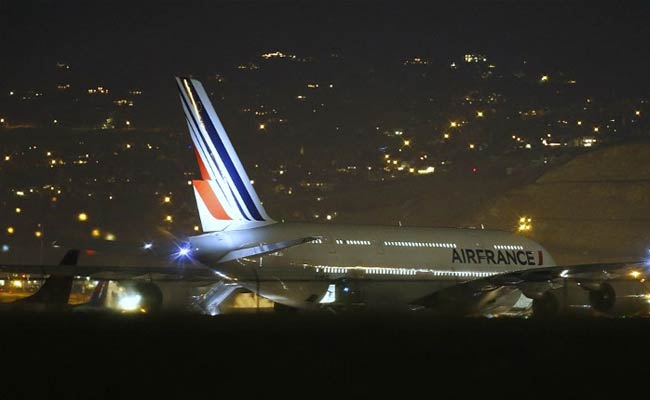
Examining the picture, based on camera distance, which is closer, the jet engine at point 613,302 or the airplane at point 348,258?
the jet engine at point 613,302

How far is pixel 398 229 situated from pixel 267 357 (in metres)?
25.9

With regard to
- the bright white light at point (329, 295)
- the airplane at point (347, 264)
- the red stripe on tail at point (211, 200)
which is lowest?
the bright white light at point (329, 295)

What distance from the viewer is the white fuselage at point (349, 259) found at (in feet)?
124

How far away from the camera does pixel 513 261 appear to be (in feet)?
161

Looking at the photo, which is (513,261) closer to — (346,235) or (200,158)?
(346,235)

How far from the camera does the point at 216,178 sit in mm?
45312

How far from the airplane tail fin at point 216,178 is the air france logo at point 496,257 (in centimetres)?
745

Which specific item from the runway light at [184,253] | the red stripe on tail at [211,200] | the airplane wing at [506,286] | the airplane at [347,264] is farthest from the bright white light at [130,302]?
the airplane wing at [506,286]

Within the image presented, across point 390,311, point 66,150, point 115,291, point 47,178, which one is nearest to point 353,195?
point 47,178

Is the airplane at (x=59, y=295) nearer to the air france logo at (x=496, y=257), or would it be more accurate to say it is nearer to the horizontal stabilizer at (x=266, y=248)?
the horizontal stabilizer at (x=266, y=248)

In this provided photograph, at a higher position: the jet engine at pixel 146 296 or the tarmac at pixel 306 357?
the jet engine at pixel 146 296

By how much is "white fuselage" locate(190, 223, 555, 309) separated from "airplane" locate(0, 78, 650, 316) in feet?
0.12

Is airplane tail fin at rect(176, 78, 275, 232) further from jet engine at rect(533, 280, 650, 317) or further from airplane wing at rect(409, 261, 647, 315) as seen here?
jet engine at rect(533, 280, 650, 317)

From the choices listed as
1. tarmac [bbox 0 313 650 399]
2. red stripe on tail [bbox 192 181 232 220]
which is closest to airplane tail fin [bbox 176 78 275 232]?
red stripe on tail [bbox 192 181 232 220]
